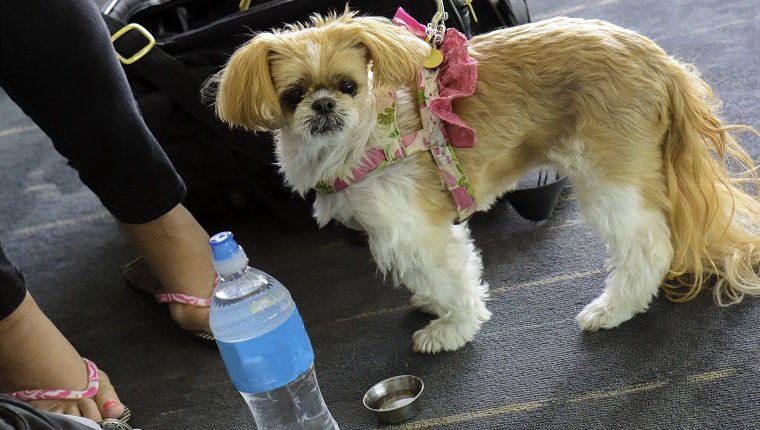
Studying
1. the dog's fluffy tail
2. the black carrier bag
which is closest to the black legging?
the black carrier bag

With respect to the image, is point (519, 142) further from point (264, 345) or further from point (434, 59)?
point (264, 345)

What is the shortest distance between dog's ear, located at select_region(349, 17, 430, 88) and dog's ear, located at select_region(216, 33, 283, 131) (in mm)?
156

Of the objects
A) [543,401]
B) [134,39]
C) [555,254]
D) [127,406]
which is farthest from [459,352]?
[134,39]

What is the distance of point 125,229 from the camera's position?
1721 millimetres

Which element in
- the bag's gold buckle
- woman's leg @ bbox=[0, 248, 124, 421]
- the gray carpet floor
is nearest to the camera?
the gray carpet floor

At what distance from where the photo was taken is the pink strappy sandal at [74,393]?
4.75ft

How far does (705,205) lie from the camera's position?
54.0 inches

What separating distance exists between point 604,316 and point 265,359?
0.67 meters

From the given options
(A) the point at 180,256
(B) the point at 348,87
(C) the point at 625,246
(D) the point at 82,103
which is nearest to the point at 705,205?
(C) the point at 625,246

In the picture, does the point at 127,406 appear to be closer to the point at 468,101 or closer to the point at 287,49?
the point at 287,49

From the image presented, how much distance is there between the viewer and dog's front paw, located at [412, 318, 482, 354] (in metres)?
1.50

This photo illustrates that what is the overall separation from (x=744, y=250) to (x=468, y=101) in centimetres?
62

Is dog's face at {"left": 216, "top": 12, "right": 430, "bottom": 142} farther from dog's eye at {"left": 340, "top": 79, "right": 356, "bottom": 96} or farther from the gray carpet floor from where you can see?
the gray carpet floor

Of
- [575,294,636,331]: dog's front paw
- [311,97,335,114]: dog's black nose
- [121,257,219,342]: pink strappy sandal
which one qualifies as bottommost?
[121,257,219,342]: pink strappy sandal
